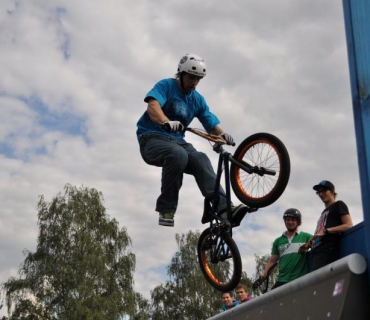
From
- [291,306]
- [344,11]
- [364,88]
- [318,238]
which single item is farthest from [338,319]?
[318,238]

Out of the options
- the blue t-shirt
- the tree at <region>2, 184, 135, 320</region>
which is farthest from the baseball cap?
the tree at <region>2, 184, 135, 320</region>

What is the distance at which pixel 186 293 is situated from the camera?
117 ft

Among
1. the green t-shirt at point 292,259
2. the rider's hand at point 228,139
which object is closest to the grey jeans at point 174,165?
the rider's hand at point 228,139

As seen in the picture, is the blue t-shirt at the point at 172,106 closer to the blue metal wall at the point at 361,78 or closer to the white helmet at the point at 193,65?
the white helmet at the point at 193,65

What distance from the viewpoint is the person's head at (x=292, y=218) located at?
613 cm

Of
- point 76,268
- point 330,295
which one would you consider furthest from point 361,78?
point 76,268

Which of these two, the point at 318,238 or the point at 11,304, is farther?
the point at 11,304

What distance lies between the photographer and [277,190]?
492cm

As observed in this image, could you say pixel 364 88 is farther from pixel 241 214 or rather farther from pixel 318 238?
pixel 241 214

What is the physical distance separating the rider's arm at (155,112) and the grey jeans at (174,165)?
32 centimetres

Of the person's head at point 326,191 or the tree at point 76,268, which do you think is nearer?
the person's head at point 326,191

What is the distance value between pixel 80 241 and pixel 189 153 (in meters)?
26.5

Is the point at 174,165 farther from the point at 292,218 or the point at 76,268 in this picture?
the point at 76,268

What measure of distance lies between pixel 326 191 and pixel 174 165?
58.7 inches
